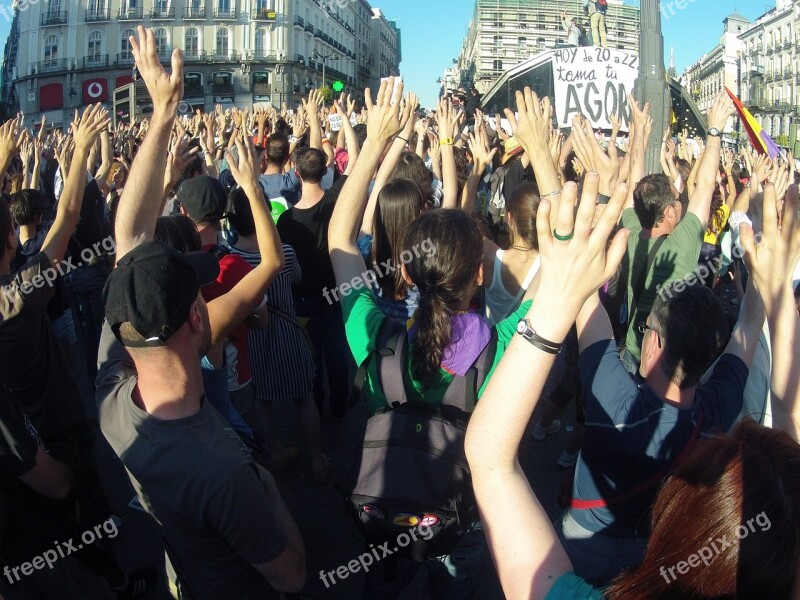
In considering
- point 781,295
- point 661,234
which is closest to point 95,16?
point 661,234

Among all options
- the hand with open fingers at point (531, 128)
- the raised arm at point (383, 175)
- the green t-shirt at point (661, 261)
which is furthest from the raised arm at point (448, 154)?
the green t-shirt at point (661, 261)

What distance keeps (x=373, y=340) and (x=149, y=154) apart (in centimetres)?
106

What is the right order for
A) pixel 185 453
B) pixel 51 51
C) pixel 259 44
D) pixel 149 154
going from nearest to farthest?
pixel 185 453 → pixel 149 154 → pixel 51 51 → pixel 259 44

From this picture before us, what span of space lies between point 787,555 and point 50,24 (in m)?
64.7

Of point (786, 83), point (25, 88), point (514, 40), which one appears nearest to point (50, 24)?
point (25, 88)

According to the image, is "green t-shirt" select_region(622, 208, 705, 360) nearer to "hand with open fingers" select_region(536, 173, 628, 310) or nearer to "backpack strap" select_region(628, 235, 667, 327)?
"backpack strap" select_region(628, 235, 667, 327)

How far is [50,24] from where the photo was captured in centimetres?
5266

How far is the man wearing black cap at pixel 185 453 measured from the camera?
1.56 m

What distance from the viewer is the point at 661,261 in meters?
3.35

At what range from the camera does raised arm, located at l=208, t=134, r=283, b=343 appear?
7.44ft

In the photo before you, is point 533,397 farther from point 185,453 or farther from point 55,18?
point 55,18

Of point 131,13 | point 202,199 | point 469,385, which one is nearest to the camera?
point 469,385

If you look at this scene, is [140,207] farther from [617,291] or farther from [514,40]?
[514,40]

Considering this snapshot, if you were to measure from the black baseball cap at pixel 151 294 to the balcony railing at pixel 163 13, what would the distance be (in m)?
59.4
